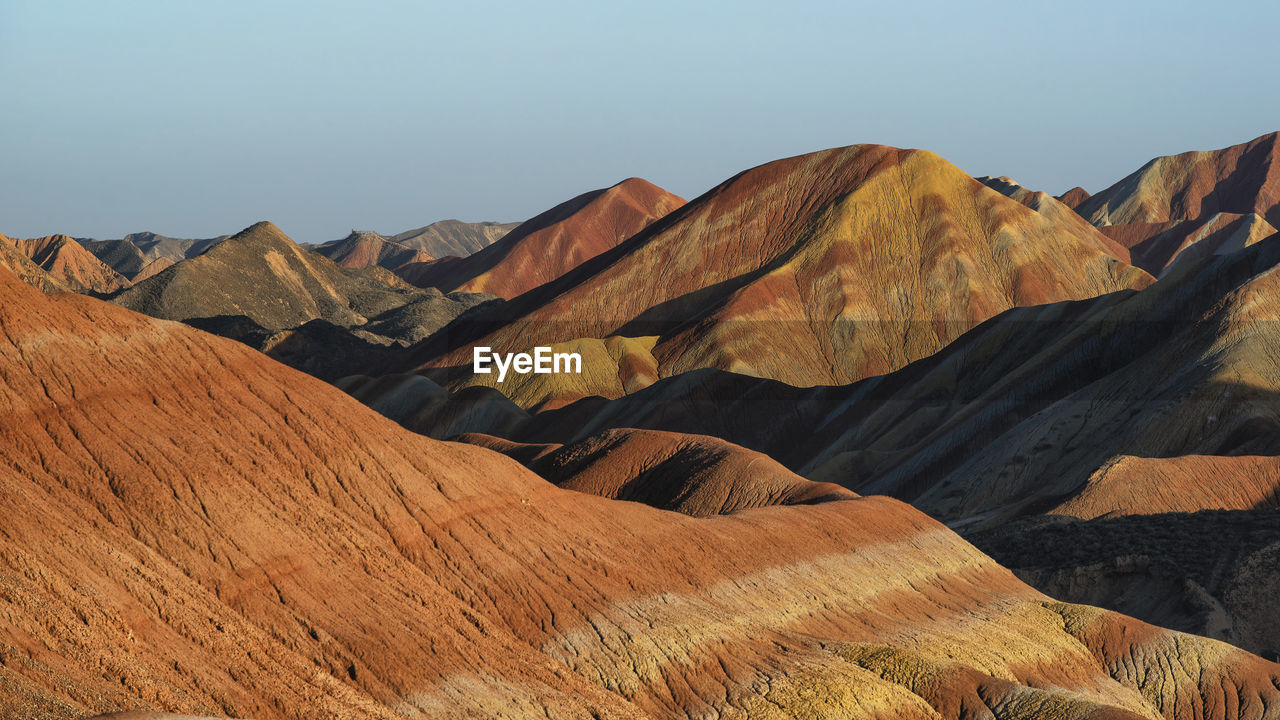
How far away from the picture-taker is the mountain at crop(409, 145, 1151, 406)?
372 ft

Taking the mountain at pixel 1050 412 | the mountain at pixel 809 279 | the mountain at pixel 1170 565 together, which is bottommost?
the mountain at pixel 1170 565

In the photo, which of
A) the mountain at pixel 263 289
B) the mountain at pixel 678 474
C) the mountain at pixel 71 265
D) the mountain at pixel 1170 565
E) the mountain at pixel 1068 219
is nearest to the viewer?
the mountain at pixel 1170 565

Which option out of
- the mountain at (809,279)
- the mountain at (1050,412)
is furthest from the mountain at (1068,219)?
the mountain at (1050,412)

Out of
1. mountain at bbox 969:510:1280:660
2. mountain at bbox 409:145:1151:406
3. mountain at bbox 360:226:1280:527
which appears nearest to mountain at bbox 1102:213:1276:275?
mountain at bbox 409:145:1151:406

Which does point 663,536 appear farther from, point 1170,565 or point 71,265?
point 71,265

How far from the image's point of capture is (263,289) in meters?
153

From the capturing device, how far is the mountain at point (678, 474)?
5153 centimetres

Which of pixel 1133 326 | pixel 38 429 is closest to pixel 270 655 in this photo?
pixel 38 429

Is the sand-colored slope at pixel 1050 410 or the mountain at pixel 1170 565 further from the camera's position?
the sand-colored slope at pixel 1050 410

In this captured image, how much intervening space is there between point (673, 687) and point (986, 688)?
7.89m

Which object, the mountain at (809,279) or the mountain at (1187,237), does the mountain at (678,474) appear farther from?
the mountain at (1187,237)

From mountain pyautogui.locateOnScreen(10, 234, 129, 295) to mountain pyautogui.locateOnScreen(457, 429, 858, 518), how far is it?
417 feet

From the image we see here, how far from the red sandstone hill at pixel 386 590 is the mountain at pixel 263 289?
342ft

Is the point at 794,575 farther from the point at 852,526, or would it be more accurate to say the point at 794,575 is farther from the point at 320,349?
the point at 320,349
